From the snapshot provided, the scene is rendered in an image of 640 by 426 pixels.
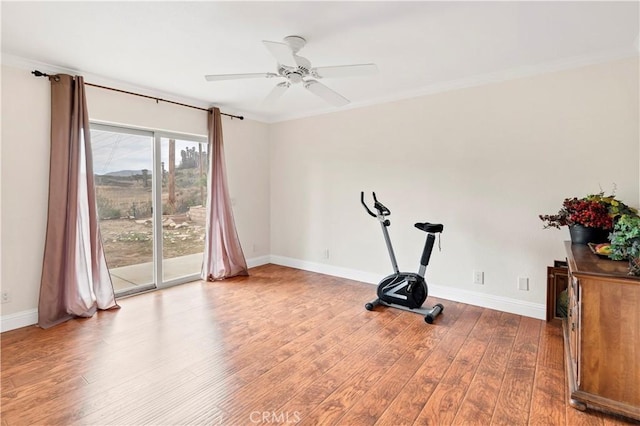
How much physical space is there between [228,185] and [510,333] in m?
3.96

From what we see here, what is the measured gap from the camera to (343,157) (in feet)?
15.3

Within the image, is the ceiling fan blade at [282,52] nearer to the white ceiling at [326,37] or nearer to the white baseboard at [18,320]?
the white ceiling at [326,37]

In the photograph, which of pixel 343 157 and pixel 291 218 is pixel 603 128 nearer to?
pixel 343 157

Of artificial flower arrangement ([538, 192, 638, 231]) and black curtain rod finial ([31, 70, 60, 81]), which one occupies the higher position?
black curtain rod finial ([31, 70, 60, 81])

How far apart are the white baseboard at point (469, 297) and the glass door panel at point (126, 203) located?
2413 millimetres

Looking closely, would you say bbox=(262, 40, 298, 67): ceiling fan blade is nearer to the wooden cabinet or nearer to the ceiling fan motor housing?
the ceiling fan motor housing

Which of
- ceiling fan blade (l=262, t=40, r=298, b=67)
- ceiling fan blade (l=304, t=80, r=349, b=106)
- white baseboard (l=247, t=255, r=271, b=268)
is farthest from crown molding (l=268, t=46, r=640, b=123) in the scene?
white baseboard (l=247, t=255, r=271, b=268)

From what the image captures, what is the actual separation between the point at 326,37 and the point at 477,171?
2.14 metres

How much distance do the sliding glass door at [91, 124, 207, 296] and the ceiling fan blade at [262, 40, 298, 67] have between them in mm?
2488

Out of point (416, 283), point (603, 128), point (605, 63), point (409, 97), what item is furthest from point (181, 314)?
point (605, 63)

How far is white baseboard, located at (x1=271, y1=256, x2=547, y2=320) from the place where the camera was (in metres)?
3.29

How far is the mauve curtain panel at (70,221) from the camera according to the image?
314cm

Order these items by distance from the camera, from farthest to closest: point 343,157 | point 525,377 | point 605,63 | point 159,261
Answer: point 343,157, point 159,261, point 605,63, point 525,377

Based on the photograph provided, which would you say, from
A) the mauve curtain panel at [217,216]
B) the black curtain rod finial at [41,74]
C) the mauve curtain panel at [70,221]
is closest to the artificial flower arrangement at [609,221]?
the mauve curtain panel at [217,216]
